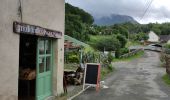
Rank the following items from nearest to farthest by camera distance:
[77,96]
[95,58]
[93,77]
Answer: [77,96] → [93,77] → [95,58]

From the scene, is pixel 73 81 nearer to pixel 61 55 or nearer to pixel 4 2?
pixel 61 55

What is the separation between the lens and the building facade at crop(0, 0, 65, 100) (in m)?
9.37

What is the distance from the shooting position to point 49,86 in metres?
13.7

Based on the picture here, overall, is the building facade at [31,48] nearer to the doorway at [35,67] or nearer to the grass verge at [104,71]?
the doorway at [35,67]

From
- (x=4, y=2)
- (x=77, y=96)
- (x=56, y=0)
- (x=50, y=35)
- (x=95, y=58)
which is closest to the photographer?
(x=4, y=2)

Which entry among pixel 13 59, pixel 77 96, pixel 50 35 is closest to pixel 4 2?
pixel 13 59

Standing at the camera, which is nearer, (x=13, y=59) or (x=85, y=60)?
(x=13, y=59)

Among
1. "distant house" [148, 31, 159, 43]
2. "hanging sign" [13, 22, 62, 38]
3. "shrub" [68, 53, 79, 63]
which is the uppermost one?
"distant house" [148, 31, 159, 43]

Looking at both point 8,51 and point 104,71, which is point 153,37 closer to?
point 104,71

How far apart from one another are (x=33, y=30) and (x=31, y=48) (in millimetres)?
2393

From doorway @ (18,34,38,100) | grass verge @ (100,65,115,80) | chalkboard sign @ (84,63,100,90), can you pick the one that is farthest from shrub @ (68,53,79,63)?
doorway @ (18,34,38,100)

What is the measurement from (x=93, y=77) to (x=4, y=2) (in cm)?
948

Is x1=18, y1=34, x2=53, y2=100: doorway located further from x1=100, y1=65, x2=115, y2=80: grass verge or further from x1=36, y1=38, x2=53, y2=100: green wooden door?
x1=100, y1=65, x2=115, y2=80: grass verge

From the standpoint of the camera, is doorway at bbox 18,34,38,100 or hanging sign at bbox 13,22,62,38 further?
doorway at bbox 18,34,38,100
